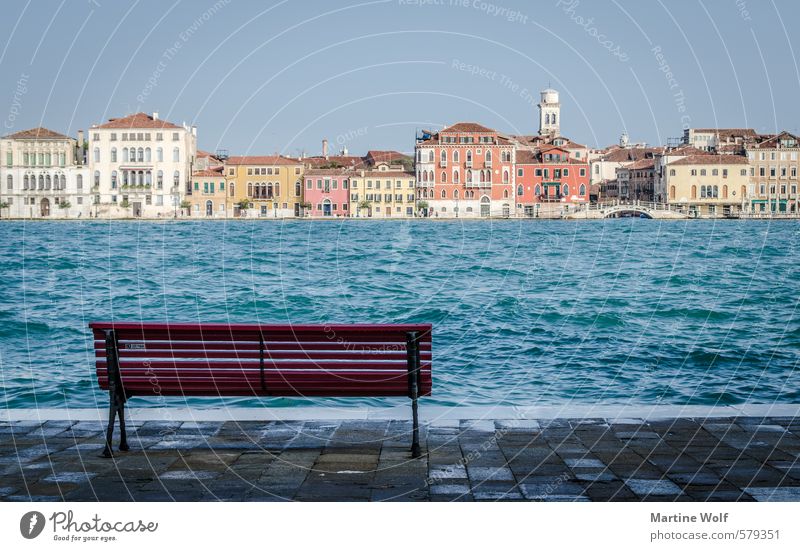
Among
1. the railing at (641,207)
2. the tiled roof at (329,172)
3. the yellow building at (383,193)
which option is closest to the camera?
the tiled roof at (329,172)

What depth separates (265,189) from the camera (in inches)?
2682

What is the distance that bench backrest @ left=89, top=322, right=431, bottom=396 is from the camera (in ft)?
13.3

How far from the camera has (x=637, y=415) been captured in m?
4.50

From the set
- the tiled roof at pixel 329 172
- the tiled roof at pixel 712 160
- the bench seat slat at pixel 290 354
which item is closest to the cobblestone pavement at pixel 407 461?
the bench seat slat at pixel 290 354

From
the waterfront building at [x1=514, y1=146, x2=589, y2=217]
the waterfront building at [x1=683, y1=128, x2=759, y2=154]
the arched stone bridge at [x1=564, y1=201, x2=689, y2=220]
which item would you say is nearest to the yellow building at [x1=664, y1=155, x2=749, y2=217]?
the arched stone bridge at [x1=564, y1=201, x2=689, y2=220]

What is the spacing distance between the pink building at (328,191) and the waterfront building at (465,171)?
17.3 ft

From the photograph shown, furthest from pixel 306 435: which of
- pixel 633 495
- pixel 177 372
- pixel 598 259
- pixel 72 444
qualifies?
pixel 598 259

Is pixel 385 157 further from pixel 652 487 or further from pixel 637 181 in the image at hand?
pixel 652 487

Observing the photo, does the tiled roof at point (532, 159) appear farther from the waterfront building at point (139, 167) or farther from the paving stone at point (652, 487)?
the paving stone at point (652, 487)

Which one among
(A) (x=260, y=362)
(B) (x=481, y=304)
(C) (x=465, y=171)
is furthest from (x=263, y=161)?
(A) (x=260, y=362)

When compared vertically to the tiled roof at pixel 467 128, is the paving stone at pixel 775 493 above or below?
below

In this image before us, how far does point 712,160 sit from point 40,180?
49.2 m

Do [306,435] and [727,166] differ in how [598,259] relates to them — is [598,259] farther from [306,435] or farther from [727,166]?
[727,166]

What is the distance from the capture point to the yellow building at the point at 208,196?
2670 inches
